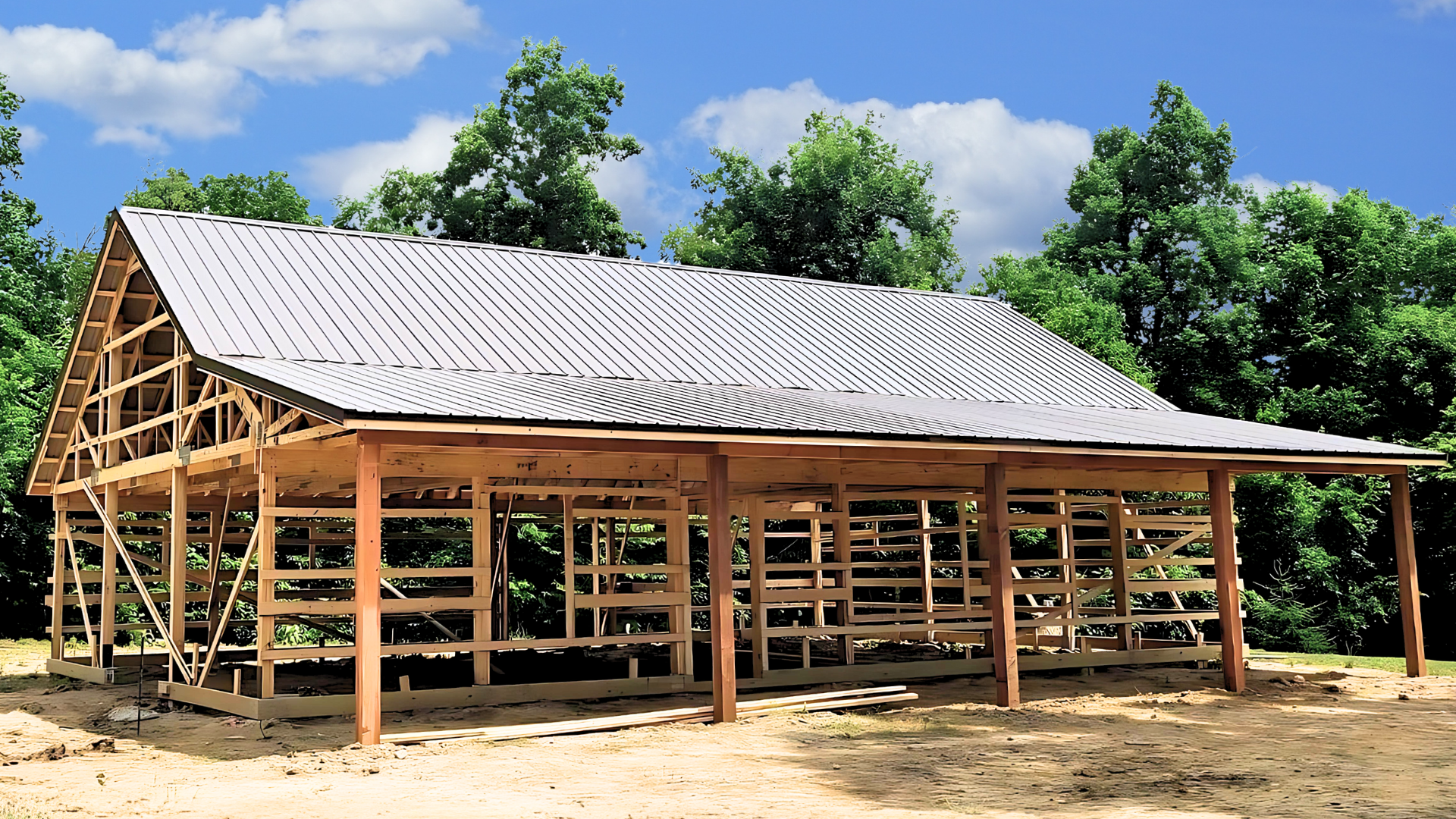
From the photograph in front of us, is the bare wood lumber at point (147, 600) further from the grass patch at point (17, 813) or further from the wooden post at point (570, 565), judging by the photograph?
the grass patch at point (17, 813)

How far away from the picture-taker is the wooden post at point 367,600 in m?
11.0

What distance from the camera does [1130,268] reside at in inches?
1382

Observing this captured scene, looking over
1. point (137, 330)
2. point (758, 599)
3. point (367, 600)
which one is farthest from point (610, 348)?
point (367, 600)

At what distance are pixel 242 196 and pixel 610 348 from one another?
21.9m

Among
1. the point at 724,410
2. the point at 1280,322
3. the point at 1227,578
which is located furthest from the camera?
the point at 1280,322

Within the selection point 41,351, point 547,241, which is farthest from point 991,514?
point 547,241

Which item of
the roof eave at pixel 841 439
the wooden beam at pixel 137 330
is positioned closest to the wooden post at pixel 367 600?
the roof eave at pixel 841 439

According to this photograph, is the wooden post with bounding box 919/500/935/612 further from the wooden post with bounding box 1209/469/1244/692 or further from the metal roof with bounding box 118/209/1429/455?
the wooden post with bounding box 1209/469/1244/692

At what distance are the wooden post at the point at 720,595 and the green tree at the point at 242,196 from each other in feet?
83.8

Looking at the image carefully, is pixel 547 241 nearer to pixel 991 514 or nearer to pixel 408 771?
pixel 991 514

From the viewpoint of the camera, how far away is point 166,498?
64.3 feet

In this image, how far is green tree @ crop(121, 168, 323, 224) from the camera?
3538cm

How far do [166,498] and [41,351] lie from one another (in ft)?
33.7

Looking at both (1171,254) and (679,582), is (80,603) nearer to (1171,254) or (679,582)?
(679,582)
